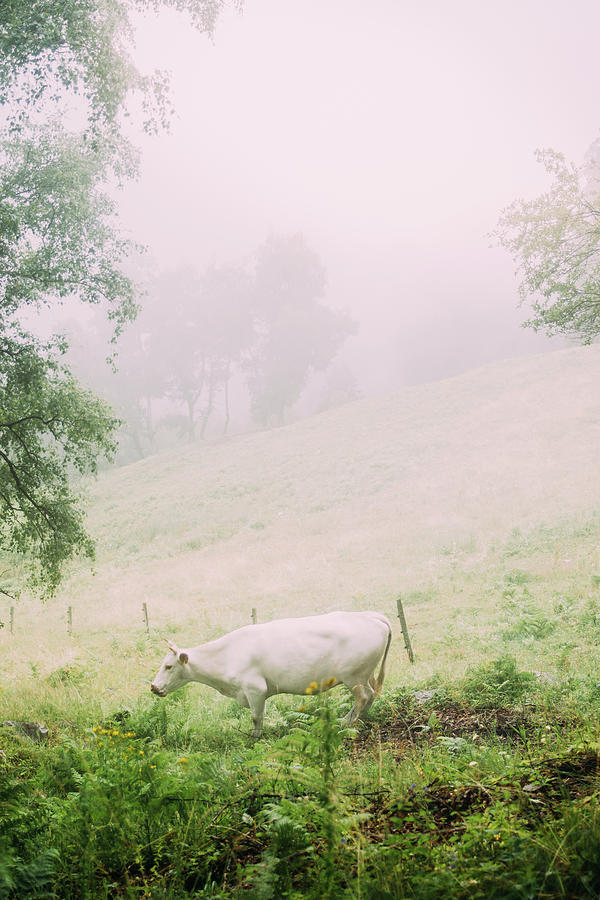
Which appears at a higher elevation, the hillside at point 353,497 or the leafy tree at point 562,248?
the leafy tree at point 562,248

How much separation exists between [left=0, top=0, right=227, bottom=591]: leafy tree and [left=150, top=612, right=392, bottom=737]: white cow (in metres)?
4.19

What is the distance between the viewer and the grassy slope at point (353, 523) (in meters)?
15.6

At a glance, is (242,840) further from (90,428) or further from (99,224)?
(99,224)

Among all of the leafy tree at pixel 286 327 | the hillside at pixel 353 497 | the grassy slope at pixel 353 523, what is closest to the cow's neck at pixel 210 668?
the grassy slope at pixel 353 523

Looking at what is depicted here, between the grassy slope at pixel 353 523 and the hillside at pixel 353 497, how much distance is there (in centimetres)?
14

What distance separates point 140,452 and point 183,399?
8.94 m

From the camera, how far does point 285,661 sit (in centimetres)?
799

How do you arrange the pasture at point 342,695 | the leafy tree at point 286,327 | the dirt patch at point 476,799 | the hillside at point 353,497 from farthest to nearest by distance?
the leafy tree at point 286,327 < the hillside at point 353,497 < the dirt patch at point 476,799 < the pasture at point 342,695

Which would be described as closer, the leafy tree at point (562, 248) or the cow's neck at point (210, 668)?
the cow's neck at point (210, 668)

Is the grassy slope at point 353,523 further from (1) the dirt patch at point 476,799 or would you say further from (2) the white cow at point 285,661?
(1) the dirt patch at point 476,799

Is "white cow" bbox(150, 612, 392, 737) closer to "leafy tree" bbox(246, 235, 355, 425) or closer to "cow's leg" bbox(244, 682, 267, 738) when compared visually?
"cow's leg" bbox(244, 682, 267, 738)

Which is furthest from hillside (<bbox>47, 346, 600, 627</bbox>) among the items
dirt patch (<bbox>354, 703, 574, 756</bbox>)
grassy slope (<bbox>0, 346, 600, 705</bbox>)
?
dirt patch (<bbox>354, 703, 574, 756</bbox>)

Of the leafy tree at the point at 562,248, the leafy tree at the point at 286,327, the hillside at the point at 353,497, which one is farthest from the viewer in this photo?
the leafy tree at the point at 286,327

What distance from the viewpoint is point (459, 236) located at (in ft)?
443
